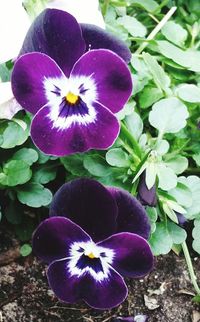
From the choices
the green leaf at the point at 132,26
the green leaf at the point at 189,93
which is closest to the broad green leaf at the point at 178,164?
the green leaf at the point at 189,93

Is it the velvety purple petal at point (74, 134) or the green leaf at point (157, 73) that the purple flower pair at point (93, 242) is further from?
the green leaf at point (157, 73)

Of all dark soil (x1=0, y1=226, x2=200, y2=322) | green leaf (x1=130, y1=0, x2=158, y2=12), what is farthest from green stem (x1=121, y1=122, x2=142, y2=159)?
green leaf (x1=130, y1=0, x2=158, y2=12)

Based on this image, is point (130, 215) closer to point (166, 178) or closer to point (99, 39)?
point (166, 178)

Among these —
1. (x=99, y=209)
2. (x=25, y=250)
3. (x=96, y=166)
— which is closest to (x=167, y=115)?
(x=96, y=166)

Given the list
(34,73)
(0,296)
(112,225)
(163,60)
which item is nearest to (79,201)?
(112,225)

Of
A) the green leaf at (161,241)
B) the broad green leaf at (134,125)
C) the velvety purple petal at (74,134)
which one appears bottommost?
the green leaf at (161,241)

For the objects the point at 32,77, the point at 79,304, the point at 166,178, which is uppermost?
the point at 32,77

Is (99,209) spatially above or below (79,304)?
above

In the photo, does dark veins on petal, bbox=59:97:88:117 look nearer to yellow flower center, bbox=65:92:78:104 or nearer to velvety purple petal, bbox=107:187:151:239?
yellow flower center, bbox=65:92:78:104
